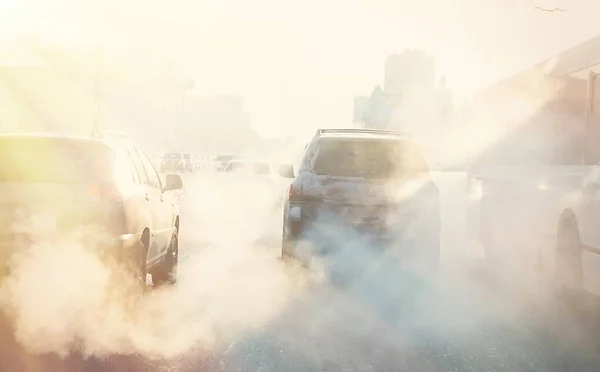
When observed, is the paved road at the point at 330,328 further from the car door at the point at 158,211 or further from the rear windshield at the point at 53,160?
the rear windshield at the point at 53,160

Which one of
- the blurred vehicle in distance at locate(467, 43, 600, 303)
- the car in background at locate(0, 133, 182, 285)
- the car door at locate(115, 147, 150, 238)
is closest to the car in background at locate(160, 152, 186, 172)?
the blurred vehicle in distance at locate(467, 43, 600, 303)

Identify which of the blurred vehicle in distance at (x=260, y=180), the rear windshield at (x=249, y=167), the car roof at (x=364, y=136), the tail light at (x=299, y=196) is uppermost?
the car roof at (x=364, y=136)

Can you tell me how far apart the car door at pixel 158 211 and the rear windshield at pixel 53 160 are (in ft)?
4.69

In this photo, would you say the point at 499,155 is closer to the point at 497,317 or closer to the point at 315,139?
the point at 315,139

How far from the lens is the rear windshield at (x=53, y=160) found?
7270 mm

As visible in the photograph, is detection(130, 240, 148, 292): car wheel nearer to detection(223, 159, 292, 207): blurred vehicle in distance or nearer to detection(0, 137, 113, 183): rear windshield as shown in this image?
detection(0, 137, 113, 183): rear windshield

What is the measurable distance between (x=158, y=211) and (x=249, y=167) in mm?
17747

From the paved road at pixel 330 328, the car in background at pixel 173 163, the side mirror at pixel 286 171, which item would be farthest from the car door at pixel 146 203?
the car in background at pixel 173 163

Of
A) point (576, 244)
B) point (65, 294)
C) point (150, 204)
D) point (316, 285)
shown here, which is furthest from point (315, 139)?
point (65, 294)

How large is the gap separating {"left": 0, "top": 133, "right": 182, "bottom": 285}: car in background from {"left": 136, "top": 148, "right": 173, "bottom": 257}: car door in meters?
0.85

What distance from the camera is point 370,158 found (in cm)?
1055

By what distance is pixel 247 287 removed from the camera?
1070 centimetres

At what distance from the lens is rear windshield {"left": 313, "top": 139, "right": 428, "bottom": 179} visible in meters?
10.4

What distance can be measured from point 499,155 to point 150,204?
6671 millimetres
